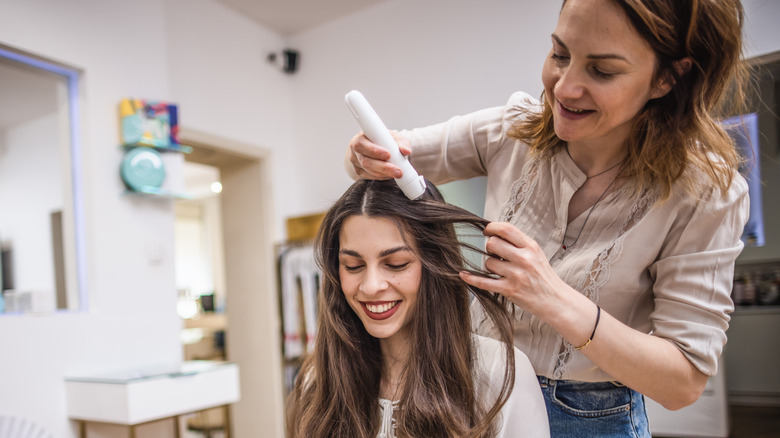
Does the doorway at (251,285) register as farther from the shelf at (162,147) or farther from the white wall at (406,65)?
the shelf at (162,147)

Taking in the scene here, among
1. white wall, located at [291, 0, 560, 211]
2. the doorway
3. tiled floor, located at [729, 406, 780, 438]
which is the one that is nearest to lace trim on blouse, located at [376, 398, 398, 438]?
white wall, located at [291, 0, 560, 211]

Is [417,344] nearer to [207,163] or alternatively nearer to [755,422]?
[207,163]

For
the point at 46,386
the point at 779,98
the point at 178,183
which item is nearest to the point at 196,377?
the point at 46,386

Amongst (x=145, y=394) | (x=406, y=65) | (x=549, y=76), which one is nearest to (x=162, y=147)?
(x=145, y=394)

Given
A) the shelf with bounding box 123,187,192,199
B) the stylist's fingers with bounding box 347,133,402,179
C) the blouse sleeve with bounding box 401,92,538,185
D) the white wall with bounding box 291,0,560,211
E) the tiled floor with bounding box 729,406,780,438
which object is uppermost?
the white wall with bounding box 291,0,560,211

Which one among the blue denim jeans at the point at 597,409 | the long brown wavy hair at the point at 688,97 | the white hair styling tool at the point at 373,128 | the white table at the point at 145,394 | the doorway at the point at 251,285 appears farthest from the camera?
the doorway at the point at 251,285

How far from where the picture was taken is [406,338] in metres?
1.35

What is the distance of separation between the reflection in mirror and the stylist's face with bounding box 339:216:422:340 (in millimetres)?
2124

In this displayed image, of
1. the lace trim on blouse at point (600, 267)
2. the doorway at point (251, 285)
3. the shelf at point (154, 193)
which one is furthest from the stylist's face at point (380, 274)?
the doorway at point (251, 285)

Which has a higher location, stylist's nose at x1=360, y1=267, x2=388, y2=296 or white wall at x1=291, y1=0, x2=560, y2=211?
white wall at x1=291, y1=0, x2=560, y2=211

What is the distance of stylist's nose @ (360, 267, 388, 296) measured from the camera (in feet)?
3.97

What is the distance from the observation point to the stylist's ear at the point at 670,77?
0.90m

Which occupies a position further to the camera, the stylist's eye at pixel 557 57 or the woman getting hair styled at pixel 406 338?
the woman getting hair styled at pixel 406 338

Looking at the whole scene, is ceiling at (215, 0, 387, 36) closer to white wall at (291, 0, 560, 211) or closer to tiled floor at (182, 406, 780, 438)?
white wall at (291, 0, 560, 211)
